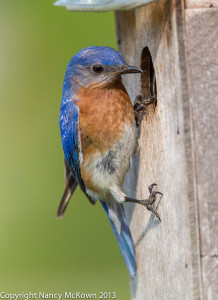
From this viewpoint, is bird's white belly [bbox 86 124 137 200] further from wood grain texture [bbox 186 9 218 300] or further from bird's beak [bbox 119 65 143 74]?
wood grain texture [bbox 186 9 218 300]

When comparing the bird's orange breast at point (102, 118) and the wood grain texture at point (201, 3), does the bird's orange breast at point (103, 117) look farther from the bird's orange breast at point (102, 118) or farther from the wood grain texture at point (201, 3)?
the wood grain texture at point (201, 3)

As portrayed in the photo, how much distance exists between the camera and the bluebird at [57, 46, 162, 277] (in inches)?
162

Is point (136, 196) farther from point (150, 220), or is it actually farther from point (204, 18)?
point (204, 18)

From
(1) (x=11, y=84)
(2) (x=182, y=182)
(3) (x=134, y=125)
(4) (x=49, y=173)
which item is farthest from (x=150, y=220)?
(1) (x=11, y=84)

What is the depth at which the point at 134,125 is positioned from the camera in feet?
13.9

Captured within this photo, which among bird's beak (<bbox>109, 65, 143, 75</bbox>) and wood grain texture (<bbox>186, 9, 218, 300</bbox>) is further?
bird's beak (<bbox>109, 65, 143, 75</bbox>)

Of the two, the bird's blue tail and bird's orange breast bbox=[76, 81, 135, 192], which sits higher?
bird's orange breast bbox=[76, 81, 135, 192]

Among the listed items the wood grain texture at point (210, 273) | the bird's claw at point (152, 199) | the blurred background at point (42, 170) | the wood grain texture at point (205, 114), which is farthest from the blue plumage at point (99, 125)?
the blurred background at point (42, 170)

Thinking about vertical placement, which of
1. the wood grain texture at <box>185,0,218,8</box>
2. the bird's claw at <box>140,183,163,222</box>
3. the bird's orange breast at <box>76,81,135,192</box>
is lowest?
the bird's claw at <box>140,183,163,222</box>

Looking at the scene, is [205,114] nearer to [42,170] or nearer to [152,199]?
[152,199]

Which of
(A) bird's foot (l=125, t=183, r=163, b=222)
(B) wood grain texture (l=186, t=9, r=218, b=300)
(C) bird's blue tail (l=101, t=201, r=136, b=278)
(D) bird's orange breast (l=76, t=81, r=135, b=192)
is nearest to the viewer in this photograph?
(B) wood grain texture (l=186, t=9, r=218, b=300)

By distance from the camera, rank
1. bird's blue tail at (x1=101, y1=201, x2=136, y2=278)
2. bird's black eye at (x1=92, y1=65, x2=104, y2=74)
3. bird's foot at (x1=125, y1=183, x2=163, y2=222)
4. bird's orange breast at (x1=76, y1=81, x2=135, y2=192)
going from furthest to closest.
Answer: bird's blue tail at (x1=101, y1=201, x2=136, y2=278)
bird's black eye at (x1=92, y1=65, x2=104, y2=74)
bird's orange breast at (x1=76, y1=81, x2=135, y2=192)
bird's foot at (x1=125, y1=183, x2=163, y2=222)

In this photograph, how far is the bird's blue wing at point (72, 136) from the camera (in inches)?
167

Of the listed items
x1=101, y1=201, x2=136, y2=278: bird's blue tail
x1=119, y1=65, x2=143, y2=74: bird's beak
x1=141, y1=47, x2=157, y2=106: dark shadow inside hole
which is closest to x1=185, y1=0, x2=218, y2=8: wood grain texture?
x1=119, y1=65, x2=143, y2=74: bird's beak
